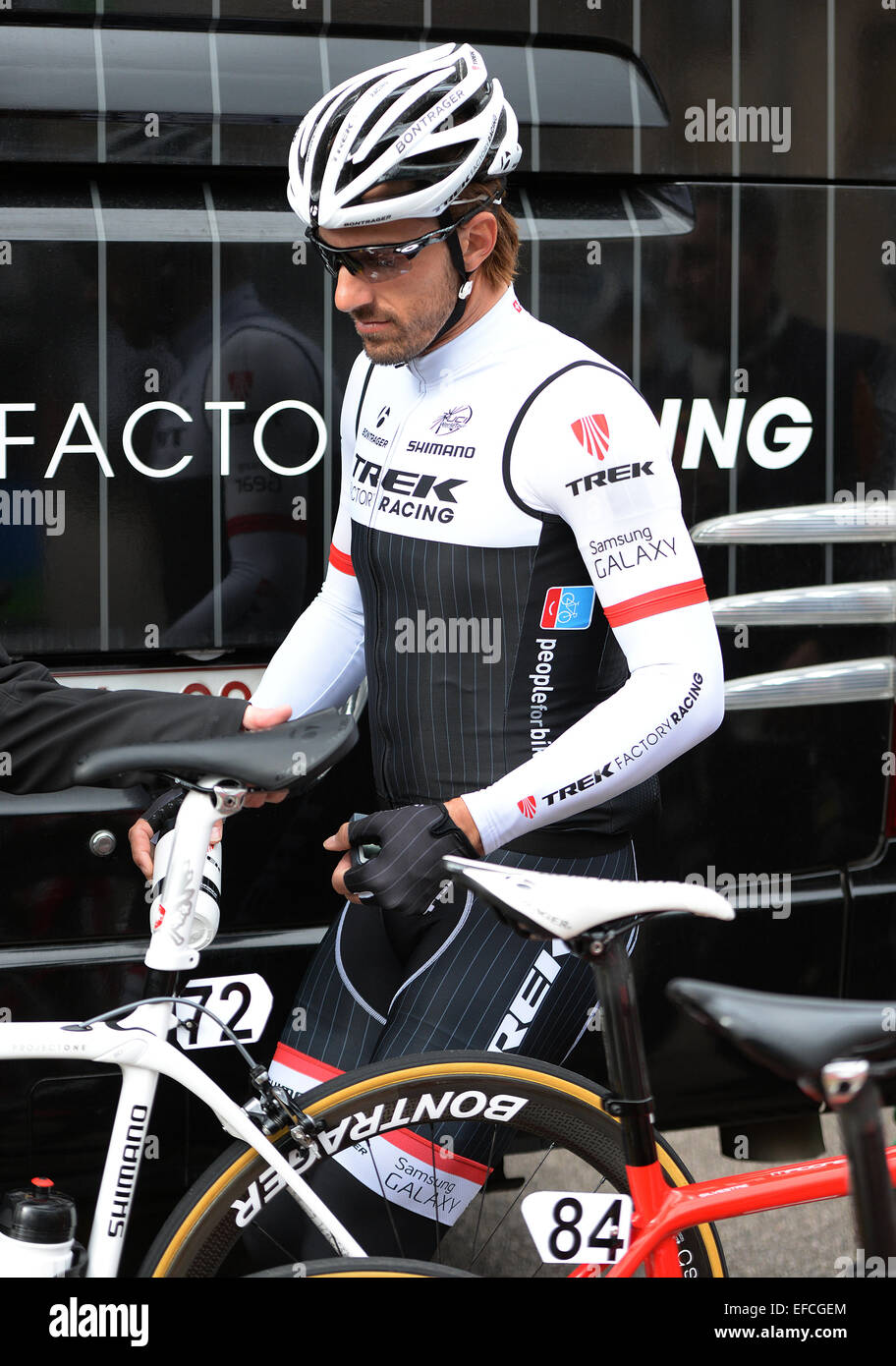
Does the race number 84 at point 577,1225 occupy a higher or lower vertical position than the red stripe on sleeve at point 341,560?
lower

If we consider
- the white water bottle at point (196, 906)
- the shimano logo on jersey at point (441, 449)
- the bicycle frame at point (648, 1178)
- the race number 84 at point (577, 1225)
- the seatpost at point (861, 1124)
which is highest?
the shimano logo on jersey at point (441, 449)

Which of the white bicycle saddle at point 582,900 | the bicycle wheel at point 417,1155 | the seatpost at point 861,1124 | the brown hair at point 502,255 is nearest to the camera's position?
the seatpost at point 861,1124

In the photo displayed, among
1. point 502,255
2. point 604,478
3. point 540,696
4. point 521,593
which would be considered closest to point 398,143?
point 502,255

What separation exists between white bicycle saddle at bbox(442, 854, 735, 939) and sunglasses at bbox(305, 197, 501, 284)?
905 millimetres

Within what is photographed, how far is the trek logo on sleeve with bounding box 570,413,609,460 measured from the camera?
81.8 inches

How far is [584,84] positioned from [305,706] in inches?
44.9

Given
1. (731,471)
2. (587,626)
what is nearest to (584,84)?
(731,471)

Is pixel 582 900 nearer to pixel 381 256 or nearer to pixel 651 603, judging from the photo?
pixel 651 603

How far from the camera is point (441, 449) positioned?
2221mm

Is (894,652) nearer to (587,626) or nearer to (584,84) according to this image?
(587,626)

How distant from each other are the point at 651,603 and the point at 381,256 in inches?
24.0

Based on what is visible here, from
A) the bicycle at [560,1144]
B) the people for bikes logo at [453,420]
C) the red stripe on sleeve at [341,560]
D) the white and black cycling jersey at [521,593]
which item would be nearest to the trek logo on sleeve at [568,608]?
the white and black cycling jersey at [521,593]

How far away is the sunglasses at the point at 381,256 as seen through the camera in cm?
212

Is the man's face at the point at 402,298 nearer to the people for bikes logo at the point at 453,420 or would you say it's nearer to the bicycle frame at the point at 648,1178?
the people for bikes logo at the point at 453,420
